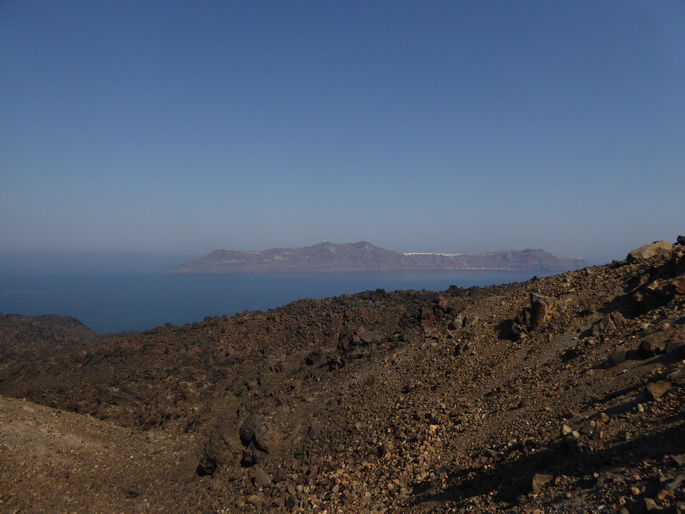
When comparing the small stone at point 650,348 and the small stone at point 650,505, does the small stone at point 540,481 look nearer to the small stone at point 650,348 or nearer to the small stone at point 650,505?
the small stone at point 650,505

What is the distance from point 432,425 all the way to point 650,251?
27.0 feet

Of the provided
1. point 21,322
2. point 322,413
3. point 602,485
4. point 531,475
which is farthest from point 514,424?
point 21,322

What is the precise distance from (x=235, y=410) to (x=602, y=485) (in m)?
11.7

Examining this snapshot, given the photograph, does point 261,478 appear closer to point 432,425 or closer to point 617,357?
point 432,425

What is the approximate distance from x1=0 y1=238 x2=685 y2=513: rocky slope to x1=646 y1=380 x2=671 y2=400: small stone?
2 cm

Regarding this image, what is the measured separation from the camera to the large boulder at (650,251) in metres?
11.0

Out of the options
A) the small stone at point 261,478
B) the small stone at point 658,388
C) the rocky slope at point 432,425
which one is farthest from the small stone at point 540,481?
the small stone at point 261,478

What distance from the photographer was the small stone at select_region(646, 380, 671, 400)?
5.35 metres

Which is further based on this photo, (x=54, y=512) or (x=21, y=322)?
(x=21, y=322)

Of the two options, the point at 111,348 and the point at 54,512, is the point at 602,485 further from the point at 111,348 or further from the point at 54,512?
the point at 111,348

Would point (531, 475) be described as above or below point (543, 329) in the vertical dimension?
below

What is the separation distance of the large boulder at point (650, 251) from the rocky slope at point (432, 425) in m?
0.05

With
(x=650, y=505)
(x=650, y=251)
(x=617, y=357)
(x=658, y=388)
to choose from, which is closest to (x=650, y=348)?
(x=617, y=357)

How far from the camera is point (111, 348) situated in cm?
2102
